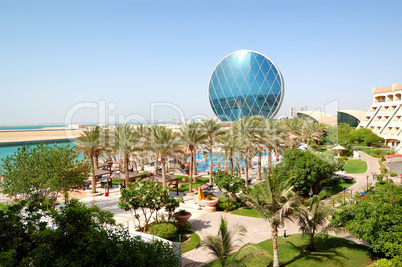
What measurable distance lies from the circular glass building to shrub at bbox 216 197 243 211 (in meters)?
69.7

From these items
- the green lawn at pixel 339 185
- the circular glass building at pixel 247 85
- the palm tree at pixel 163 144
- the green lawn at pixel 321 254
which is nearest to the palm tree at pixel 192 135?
the palm tree at pixel 163 144

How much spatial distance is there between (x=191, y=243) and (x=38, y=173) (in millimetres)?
9416

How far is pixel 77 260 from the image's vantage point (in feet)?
18.3

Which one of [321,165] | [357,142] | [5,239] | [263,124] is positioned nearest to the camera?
[5,239]

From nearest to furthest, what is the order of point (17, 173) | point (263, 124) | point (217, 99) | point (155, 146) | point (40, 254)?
point (40, 254) → point (17, 173) → point (155, 146) → point (263, 124) → point (217, 99)

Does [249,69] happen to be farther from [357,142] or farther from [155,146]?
[155,146]

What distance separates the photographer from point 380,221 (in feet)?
32.6

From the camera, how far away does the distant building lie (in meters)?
51.2

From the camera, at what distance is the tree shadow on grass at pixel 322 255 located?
11.0 meters

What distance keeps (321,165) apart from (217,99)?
75100 millimetres

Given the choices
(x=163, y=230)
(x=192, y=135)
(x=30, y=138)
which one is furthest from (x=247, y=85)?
(x=30, y=138)

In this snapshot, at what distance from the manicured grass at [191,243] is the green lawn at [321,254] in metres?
1.73

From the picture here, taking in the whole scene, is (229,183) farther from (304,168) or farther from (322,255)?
(322,255)

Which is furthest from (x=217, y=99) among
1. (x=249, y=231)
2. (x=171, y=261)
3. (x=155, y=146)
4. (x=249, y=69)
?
(x=171, y=261)
